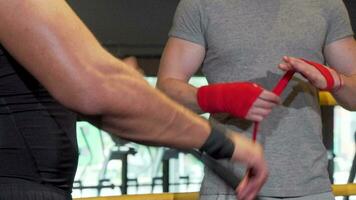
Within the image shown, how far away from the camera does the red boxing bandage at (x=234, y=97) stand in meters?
1.28

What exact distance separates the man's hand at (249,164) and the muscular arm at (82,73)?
0.10 metres

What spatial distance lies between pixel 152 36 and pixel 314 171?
3.51 meters

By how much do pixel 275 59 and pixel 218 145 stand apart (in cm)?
61

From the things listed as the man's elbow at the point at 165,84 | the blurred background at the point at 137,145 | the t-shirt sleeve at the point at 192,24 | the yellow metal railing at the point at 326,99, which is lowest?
the blurred background at the point at 137,145

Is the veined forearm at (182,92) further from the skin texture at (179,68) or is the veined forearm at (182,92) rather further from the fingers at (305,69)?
the fingers at (305,69)

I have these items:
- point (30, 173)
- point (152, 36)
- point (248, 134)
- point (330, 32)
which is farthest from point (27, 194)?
point (152, 36)

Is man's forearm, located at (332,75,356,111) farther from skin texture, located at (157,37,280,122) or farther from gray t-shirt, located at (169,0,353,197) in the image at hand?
skin texture, located at (157,37,280,122)

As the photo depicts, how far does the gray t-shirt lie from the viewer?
5.11ft

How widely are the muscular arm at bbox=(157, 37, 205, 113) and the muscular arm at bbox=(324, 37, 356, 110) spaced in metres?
0.32

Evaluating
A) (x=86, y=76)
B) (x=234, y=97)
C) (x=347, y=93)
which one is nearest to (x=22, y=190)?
(x=86, y=76)

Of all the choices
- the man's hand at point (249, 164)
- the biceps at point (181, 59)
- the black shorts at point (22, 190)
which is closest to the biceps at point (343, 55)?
the biceps at point (181, 59)

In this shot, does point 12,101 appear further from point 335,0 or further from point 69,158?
point 335,0

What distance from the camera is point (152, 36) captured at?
5.00 m

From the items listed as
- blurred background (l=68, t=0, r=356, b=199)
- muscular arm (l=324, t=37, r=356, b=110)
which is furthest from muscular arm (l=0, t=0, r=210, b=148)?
blurred background (l=68, t=0, r=356, b=199)
